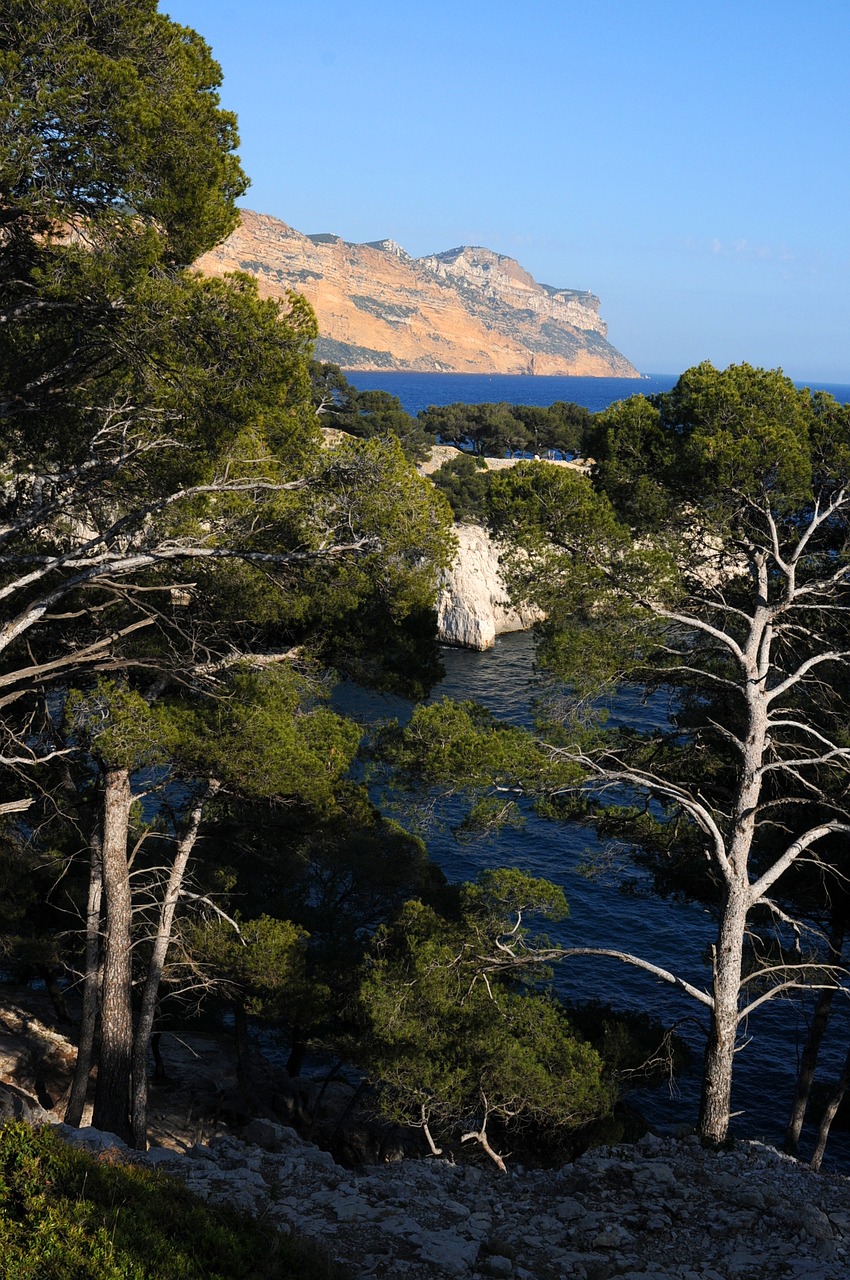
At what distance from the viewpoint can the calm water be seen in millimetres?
20547

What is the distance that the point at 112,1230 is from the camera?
5906 millimetres

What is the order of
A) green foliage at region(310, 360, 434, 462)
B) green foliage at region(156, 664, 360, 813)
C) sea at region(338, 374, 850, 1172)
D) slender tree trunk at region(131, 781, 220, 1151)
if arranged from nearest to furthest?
green foliage at region(156, 664, 360, 813)
slender tree trunk at region(131, 781, 220, 1151)
sea at region(338, 374, 850, 1172)
green foliage at region(310, 360, 434, 462)

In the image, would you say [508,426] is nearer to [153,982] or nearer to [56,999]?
[56,999]

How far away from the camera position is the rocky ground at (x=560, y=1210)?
7762mm

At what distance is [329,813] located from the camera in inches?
495

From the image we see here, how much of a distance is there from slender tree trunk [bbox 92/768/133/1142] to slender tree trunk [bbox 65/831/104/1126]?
0.91m

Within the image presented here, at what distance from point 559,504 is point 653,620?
1690 mm

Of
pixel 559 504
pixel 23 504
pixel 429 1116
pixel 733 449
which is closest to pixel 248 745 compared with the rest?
pixel 23 504

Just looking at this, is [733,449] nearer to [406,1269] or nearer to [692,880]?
[692,880]

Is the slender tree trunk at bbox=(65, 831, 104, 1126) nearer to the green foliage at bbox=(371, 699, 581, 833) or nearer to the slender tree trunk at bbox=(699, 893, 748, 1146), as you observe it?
the green foliage at bbox=(371, 699, 581, 833)

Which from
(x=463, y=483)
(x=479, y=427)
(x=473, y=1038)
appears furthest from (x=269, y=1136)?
(x=479, y=427)

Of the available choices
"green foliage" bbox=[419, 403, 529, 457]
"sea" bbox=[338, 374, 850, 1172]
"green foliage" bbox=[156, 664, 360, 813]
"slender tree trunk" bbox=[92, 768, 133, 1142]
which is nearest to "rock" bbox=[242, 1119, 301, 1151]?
"slender tree trunk" bbox=[92, 768, 133, 1142]

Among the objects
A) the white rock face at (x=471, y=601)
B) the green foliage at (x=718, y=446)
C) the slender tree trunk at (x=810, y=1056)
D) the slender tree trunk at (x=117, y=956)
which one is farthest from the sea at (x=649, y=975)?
the white rock face at (x=471, y=601)

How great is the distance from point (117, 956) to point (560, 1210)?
5787mm
